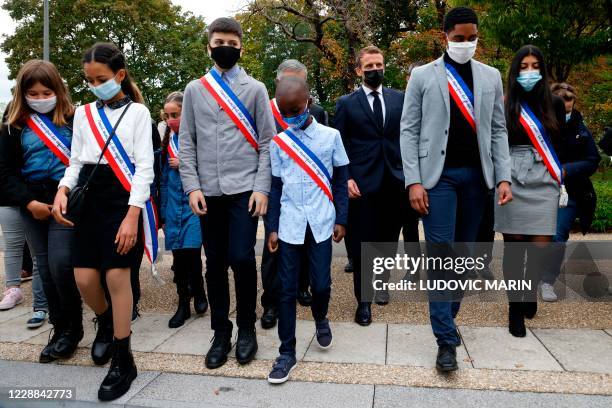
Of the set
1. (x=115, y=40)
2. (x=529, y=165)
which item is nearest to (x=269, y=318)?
(x=529, y=165)

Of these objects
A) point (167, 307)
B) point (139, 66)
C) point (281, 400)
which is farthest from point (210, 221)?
point (139, 66)

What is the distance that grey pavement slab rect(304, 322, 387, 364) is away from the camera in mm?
3426

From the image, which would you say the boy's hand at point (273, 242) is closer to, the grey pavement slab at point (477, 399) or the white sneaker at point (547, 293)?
the grey pavement slab at point (477, 399)

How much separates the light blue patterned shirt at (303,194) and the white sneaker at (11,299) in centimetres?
317

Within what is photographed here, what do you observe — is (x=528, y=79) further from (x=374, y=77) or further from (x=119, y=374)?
(x=119, y=374)

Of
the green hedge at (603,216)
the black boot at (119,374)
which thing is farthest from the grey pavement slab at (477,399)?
the green hedge at (603,216)

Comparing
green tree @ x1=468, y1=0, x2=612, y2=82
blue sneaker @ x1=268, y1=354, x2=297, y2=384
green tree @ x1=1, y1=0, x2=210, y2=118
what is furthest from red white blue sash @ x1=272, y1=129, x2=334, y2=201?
green tree @ x1=1, y1=0, x2=210, y2=118

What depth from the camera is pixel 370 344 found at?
3670 mm

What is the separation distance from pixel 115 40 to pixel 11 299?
25.0 metres

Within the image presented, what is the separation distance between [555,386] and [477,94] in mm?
1832

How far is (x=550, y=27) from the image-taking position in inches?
309

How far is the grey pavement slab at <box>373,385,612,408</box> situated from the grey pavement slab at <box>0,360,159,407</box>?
4.83 ft

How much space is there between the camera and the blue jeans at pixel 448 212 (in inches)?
128

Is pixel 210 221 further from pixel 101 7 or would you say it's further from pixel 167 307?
pixel 101 7
